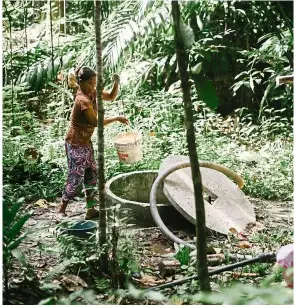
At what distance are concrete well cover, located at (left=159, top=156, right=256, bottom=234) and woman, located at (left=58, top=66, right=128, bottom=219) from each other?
60cm

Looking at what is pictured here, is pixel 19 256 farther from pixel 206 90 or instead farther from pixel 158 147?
pixel 158 147

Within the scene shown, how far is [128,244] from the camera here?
2918 mm

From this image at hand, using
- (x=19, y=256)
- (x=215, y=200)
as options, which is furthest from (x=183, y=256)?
(x=215, y=200)

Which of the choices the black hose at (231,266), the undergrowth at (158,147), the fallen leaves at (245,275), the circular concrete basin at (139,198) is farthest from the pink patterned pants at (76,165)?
the black hose at (231,266)

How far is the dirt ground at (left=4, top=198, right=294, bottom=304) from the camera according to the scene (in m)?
2.94

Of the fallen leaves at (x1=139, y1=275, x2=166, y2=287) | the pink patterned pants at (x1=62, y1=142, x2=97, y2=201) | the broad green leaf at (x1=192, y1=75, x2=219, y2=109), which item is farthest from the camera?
the pink patterned pants at (x1=62, y1=142, x2=97, y2=201)

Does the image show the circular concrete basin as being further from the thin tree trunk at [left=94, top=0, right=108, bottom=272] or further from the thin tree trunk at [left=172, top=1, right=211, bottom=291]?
the thin tree trunk at [left=172, top=1, right=211, bottom=291]

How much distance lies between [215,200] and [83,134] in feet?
3.97

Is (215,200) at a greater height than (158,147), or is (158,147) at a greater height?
(158,147)

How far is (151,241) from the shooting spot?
3809 millimetres

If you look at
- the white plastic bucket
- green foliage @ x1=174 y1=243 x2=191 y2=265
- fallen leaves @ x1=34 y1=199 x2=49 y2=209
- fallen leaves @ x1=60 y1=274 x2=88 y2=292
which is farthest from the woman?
fallen leaves @ x1=60 y1=274 x2=88 y2=292
